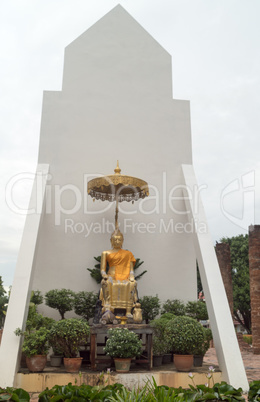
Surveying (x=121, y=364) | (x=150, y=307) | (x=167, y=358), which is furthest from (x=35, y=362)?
(x=150, y=307)

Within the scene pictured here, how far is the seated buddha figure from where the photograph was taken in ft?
23.9

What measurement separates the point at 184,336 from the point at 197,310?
1.72 m

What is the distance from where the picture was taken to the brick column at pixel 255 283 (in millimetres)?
12078

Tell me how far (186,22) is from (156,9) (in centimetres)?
81

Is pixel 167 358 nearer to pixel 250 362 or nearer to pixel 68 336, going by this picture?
pixel 68 336

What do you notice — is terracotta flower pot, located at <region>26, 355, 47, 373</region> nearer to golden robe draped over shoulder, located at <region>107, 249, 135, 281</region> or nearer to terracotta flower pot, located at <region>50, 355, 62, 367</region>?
terracotta flower pot, located at <region>50, 355, 62, 367</region>

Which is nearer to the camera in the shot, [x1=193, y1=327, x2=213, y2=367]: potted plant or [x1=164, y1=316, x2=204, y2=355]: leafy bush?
[x1=164, y1=316, x2=204, y2=355]: leafy bush

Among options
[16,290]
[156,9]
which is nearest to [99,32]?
[156,9]

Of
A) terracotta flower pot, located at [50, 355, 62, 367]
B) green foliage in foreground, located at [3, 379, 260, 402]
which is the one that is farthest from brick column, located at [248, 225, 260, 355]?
green foliage in foreground, located at [3, 379, 260, 402]

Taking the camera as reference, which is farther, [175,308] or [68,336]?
[175,308]

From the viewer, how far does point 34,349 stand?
5.97 m

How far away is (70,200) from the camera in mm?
8641

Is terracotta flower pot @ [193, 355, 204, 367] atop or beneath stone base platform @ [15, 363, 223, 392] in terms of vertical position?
atop

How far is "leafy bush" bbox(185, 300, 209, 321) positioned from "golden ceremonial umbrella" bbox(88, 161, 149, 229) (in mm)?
2218
